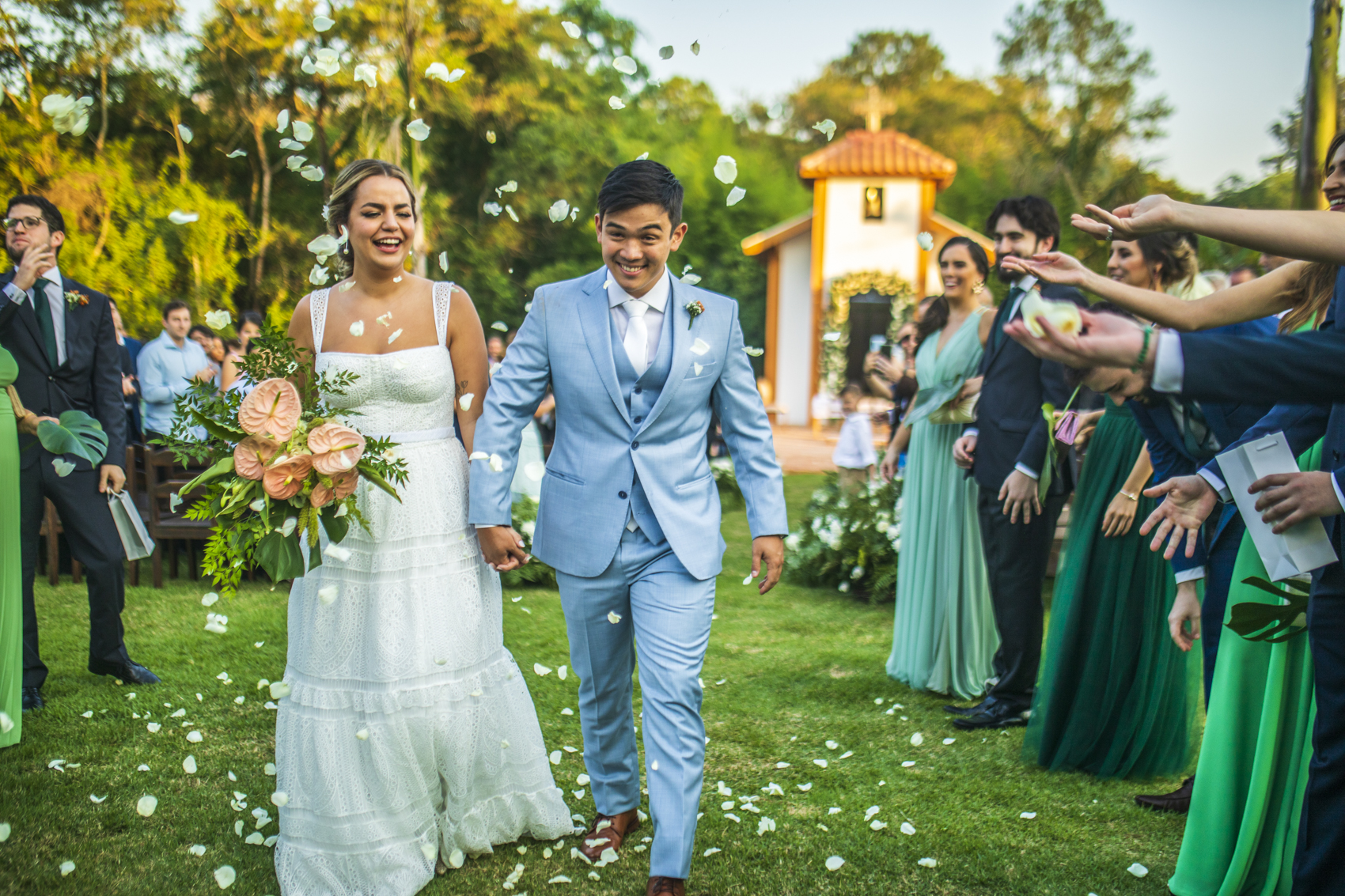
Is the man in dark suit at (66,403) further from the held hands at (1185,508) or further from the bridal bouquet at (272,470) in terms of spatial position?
the held hands at (1185,508)

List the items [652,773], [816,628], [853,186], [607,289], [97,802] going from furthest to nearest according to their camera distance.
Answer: [853,186]
[816,628]
[97,802]
[607,289]
[652,773]

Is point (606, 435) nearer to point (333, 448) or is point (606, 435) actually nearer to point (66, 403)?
point (333, 448)

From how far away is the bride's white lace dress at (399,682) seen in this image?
3068mm

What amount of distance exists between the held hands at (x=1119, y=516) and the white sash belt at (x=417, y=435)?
8.68ft

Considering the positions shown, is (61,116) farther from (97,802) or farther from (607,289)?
(97,802)

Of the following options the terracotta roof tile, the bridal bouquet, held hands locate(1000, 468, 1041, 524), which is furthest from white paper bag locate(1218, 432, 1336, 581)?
the terracotta roof tile

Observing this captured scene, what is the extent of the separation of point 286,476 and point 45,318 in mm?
2855

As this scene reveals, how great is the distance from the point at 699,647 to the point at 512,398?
1.02 metres

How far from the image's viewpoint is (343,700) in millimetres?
3129

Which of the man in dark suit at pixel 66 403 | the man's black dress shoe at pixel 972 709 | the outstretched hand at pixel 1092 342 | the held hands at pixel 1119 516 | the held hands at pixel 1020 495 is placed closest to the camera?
the outstretched hand at pixel 1092 342

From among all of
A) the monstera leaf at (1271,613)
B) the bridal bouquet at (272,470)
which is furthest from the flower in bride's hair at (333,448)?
the monstera leaf at (1271,613)

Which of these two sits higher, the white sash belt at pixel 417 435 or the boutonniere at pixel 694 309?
the boutonniere at pixel 694 309

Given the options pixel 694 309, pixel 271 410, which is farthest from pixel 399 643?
pixel 694 309

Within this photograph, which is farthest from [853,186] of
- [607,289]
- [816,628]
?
[607,289]
